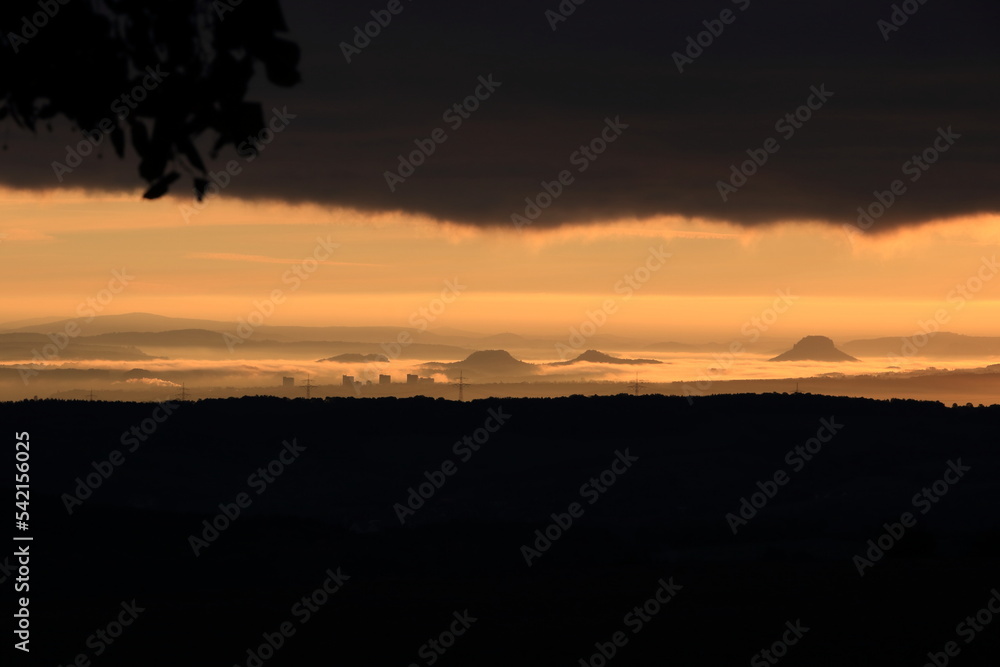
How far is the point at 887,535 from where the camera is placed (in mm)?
98000

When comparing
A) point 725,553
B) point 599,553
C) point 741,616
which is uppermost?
point 741,616

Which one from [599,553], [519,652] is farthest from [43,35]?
[599,553]

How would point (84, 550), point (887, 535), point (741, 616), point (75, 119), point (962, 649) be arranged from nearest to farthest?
point (75, 119)
point (962, 649)
point (741, 616)
point (887, 535)
point (84, 550)

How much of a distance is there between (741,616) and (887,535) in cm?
7449

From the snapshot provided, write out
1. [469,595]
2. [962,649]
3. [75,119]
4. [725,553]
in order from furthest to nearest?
[725,553] < [469,595] < [962,649] < [75,119]

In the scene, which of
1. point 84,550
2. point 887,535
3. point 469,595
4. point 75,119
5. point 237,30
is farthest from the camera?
point 84,550

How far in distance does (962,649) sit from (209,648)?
14769 mm

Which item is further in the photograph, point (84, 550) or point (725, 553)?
point (84, 550)

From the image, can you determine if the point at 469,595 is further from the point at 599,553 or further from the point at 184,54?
the point at 599,553

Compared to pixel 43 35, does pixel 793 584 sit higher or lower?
lower

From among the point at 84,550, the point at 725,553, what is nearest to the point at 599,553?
the point at 725,553

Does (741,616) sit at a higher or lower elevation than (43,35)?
lower

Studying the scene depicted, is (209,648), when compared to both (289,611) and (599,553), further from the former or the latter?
(599,553)

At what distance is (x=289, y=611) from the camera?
29609mm
